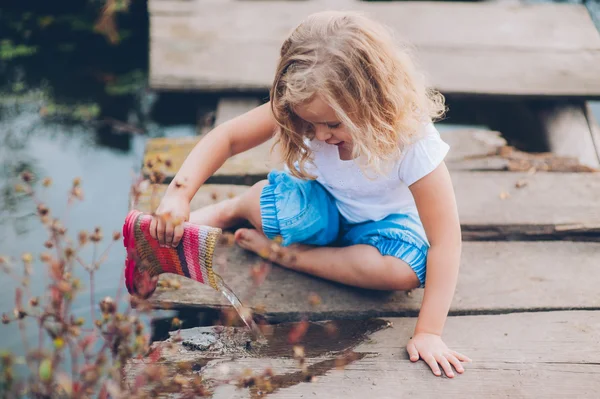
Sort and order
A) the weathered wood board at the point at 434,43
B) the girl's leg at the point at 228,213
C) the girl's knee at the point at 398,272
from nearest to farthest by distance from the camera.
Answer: the girl's knee at the point at 398,272 < the girl's leg at the point at 228,213 < the weathered wood board at the point at 434,43

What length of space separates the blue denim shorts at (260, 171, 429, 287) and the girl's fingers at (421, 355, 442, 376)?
305 millimetres

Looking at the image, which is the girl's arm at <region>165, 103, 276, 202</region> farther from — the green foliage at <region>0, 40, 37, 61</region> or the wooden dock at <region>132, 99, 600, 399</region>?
the green foliage at <region>0, 40, 37, 61</region>

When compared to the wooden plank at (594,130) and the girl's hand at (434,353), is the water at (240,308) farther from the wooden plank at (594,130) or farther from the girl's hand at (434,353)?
the wooden plank at (594,130)

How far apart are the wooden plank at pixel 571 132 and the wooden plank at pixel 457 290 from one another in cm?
82

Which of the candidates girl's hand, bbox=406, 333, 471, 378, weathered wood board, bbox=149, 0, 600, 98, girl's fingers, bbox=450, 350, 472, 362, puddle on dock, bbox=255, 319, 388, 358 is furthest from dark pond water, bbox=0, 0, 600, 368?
girl's fingers, bbox=450, 350, 472, 362

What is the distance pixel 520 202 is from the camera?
2551mm

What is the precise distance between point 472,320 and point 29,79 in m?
2.93

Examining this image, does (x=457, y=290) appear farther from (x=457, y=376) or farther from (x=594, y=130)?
(x=594, y=130)

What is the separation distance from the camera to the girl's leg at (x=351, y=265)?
2033 millimetres

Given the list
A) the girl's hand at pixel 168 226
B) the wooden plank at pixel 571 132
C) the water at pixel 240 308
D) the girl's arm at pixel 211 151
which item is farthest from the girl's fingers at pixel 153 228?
the wooden plank at pixel 571 132

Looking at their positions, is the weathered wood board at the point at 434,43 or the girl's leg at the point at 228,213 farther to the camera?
the weathered wood board at the point at 434,43

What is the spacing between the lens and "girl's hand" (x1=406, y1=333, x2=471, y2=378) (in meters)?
1.79

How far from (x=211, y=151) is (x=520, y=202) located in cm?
125

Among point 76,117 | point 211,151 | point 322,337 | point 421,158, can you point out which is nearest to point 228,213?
point 211,151
